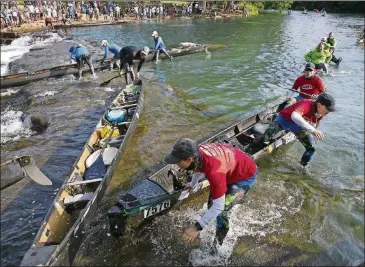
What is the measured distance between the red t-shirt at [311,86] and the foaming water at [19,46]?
1960cm

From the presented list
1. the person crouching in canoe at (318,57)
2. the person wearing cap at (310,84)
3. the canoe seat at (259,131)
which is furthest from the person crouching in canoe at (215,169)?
the person crouching in canoe at (318,57)

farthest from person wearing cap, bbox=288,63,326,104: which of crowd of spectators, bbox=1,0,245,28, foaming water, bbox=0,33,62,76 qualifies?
crowd of spectators, bbox=1,0,245,28

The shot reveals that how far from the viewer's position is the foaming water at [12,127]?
11.2m

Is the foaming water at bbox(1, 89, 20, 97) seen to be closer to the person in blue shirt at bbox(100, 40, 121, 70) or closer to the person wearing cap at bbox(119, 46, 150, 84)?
the person in blue shirt at bbox(100, 40, 121, 70)

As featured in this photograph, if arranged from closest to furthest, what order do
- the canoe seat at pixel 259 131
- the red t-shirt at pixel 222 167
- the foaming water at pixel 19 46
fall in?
the red t-shirt at pixel 222 167 < the canoe seat at pixel 259 131 < the foaming water at pixel 19 46

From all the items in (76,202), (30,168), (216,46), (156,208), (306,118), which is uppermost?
(306,118)

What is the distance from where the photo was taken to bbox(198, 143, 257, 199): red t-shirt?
14.4 feet

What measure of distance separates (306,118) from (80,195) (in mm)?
5409

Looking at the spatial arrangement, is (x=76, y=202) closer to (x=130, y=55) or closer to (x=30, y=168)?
(x=30, y=168)

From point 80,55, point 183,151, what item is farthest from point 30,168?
point 80,55

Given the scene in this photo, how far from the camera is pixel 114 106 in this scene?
38.7 ft

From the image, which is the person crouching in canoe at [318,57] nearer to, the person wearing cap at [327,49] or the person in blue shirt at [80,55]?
the person wearing cap at [327,49]

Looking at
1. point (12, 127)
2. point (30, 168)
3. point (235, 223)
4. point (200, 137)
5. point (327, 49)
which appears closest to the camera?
point (30, 168)

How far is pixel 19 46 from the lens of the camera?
92.1 ft
